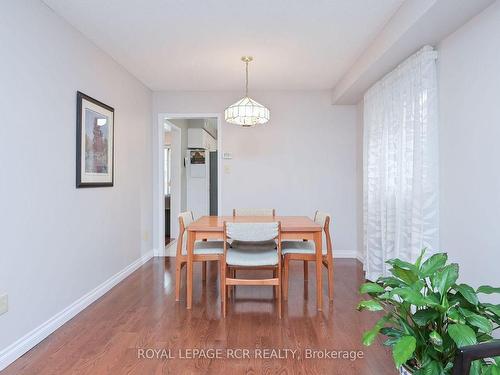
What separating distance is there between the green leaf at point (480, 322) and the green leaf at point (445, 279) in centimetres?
12

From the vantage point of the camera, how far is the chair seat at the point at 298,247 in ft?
9.64

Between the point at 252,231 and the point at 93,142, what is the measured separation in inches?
65.8

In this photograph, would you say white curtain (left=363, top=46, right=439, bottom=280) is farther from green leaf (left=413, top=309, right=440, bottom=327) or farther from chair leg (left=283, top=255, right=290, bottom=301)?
green leaf (left=413, top=309, right=440, bottom=327)

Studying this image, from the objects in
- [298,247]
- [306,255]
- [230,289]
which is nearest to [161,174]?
[230,289]

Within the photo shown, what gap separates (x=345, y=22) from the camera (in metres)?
2.69

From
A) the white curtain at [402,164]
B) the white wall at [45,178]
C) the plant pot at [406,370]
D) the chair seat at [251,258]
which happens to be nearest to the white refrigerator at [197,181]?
the white wall at [45,178]

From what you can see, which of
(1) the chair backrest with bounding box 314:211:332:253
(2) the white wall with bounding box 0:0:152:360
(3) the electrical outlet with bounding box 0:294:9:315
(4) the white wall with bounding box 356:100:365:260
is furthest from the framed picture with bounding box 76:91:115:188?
(4) the white wall with bounding box 356:100:365:260

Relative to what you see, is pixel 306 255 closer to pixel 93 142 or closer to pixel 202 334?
pixel 202 334

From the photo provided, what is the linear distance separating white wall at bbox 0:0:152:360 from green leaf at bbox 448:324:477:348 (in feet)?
7.46

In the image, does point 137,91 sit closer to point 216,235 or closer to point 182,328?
point 216,235

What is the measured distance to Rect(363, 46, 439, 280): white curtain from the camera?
2.54 metres

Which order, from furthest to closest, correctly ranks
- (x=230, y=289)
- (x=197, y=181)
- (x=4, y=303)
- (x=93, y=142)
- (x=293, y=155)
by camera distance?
1. (x=197, y=181)
2. (x=293, y=155)
3. (x=230, y=289)
4. (x=93, y=142)
5. (x=4, y=303)

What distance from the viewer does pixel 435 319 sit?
1.26m

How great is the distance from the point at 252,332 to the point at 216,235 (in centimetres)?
85
